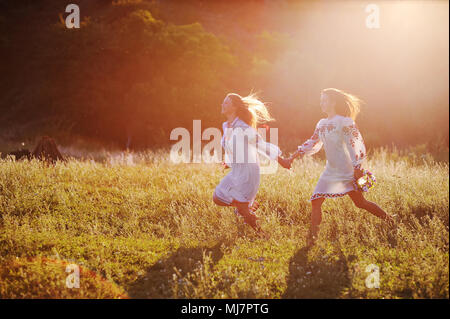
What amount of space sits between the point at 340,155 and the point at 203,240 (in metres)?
2.36

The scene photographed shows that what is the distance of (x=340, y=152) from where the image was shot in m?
5.03

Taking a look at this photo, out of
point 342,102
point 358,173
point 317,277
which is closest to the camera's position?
point 317,277

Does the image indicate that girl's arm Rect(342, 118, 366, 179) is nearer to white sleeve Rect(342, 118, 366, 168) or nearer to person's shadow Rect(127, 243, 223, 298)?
white sleeve Rect(342, 118, 366, 168)

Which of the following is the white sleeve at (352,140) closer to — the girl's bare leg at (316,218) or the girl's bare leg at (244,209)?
the girl's bare leg at (316,218)

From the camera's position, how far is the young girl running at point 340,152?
4984 millimetres

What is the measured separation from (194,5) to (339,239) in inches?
1815

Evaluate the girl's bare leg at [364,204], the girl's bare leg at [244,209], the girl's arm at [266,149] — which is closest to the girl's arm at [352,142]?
the girl's bare leg at [364,204]

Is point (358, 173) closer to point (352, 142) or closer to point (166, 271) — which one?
point (352, 142)

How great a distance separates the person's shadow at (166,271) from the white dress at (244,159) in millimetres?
826

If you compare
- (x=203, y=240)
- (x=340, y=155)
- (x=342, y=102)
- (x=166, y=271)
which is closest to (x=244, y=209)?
(x=203, y=240)

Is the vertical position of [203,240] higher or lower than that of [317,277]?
higher

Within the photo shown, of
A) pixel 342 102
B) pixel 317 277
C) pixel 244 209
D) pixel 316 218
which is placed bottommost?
pixel 317 277

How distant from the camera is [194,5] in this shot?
45.8 m
